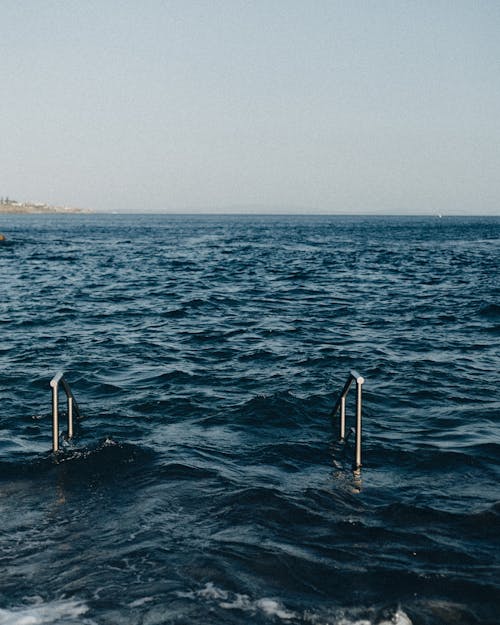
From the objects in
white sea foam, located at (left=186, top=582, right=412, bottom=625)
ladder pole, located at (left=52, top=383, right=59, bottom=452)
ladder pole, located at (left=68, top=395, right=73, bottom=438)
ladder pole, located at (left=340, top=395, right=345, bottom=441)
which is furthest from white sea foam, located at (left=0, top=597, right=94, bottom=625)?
ladder pole, located at (left=340, top=395, right=345, bottom=441)

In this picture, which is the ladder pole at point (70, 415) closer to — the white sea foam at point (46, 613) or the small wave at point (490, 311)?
the white sea foam at point (46, 613)

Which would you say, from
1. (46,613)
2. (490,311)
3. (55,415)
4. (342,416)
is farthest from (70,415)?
(490,311)

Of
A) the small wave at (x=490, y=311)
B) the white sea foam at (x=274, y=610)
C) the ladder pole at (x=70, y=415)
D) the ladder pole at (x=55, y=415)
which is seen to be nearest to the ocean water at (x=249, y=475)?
the white sea foam at (x=274, y=610)

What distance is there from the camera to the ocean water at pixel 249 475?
5.52 m

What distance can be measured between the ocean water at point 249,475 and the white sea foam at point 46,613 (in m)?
0.02

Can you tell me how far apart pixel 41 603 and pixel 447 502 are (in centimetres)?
466

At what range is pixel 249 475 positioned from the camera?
8219mm

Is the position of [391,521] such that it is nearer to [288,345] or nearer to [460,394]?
[460,394]

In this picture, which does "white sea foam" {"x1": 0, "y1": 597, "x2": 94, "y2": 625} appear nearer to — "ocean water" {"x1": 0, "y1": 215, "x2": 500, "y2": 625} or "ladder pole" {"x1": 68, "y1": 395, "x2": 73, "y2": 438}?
"ocean water" {"x1": 0, "y1": 215, "x2": 500, "y2": 625}

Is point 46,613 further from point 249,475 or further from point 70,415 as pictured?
point 70,415

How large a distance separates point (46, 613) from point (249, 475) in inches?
137

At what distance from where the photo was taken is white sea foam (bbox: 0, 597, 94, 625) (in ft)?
16.7

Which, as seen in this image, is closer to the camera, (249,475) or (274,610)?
(274,610)

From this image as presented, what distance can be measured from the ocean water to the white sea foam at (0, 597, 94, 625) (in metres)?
0.02
